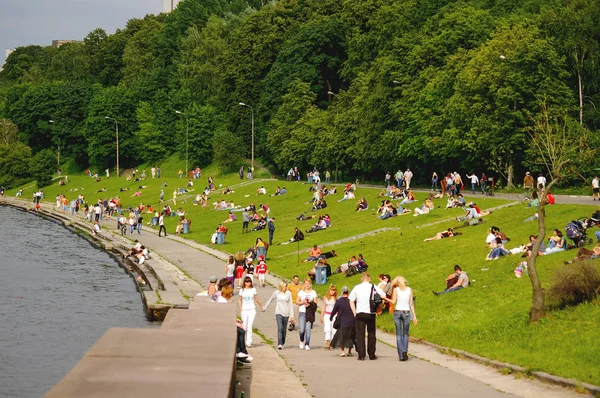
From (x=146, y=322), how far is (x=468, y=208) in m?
20.4

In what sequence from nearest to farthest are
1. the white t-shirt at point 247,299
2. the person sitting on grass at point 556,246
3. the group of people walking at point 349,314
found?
the group of people walking at point 349,314
the white t-shirt at point 247,299
the person sitting on grass at point 556,246

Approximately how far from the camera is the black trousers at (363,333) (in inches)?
915

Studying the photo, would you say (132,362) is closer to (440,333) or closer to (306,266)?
(440,333)

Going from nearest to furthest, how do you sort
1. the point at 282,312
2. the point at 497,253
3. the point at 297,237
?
the point at 282,312 → the point at 497,253 → the point at 297,237

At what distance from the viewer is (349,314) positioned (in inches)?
945

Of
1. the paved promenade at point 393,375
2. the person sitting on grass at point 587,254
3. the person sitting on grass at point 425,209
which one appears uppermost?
the person sitting on grass at point 587,254

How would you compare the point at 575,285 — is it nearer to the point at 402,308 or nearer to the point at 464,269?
the point at 402,308

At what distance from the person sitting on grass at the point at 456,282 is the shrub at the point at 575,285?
648cm

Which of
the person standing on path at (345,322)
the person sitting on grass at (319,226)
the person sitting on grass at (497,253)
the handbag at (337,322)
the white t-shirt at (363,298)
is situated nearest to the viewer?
the white t-shirt at (363,298)

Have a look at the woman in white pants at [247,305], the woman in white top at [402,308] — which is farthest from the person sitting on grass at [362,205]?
the woman in white top at [402,308]

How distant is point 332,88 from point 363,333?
3530 inches

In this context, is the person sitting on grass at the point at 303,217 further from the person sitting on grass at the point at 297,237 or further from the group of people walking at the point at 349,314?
the group of people walking at the point at 349,314

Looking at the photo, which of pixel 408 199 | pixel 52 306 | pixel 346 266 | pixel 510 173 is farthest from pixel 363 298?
pixel 510 173

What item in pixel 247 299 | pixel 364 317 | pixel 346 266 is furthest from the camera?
pixel 346 266
